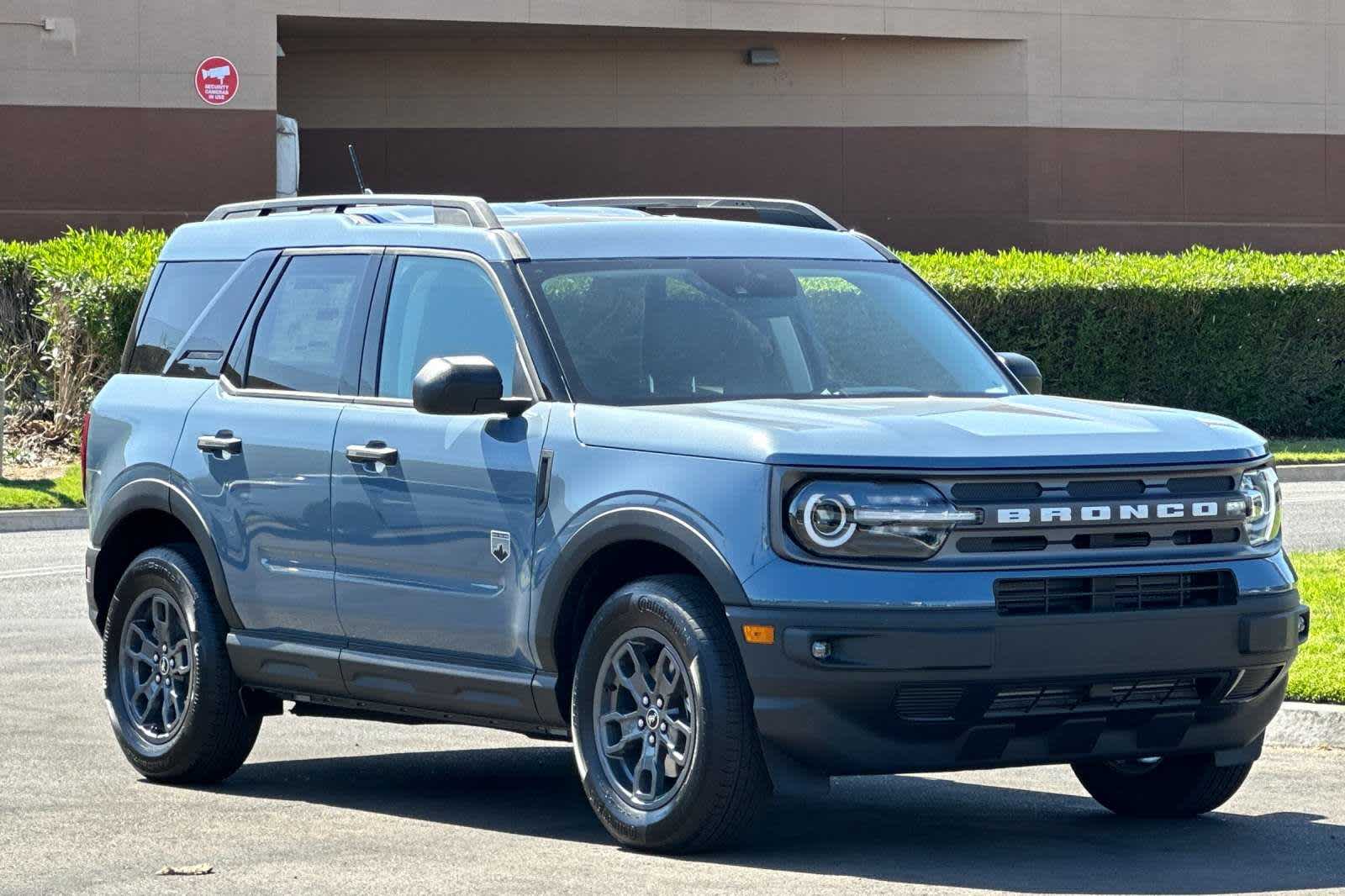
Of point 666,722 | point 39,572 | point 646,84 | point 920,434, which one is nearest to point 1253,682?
point 920,434

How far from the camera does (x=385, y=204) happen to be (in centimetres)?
882

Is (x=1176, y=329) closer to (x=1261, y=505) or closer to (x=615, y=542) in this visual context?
(x=1261, y=505)

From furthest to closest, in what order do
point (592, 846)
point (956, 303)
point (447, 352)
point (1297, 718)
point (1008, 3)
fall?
point (1008, 3)
point (956, 303)
point (1297, 718)
point (447, 352)
point (592, 846)

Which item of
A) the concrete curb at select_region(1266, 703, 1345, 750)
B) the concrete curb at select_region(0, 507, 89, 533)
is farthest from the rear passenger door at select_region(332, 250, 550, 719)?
the concrete curb at select_region(0, 507, 89, 533)

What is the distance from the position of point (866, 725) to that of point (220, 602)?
2.93m

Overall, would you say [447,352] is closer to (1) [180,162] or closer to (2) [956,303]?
(2) [956,303]

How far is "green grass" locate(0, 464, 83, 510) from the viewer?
20.3 m

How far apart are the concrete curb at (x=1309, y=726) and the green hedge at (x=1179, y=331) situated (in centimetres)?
1592

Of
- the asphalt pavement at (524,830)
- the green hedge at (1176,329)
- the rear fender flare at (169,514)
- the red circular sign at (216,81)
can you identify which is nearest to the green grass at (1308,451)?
the green hedge at (1176,329)

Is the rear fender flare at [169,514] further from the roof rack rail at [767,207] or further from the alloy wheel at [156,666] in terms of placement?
the roof rack rail at [767,207]

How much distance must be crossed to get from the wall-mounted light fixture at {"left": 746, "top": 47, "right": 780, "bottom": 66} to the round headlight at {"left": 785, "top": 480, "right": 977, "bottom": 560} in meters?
27.8

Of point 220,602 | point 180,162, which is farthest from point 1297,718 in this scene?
point 180,162

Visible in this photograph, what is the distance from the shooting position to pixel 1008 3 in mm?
33469

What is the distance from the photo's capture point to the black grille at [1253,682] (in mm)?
7082
